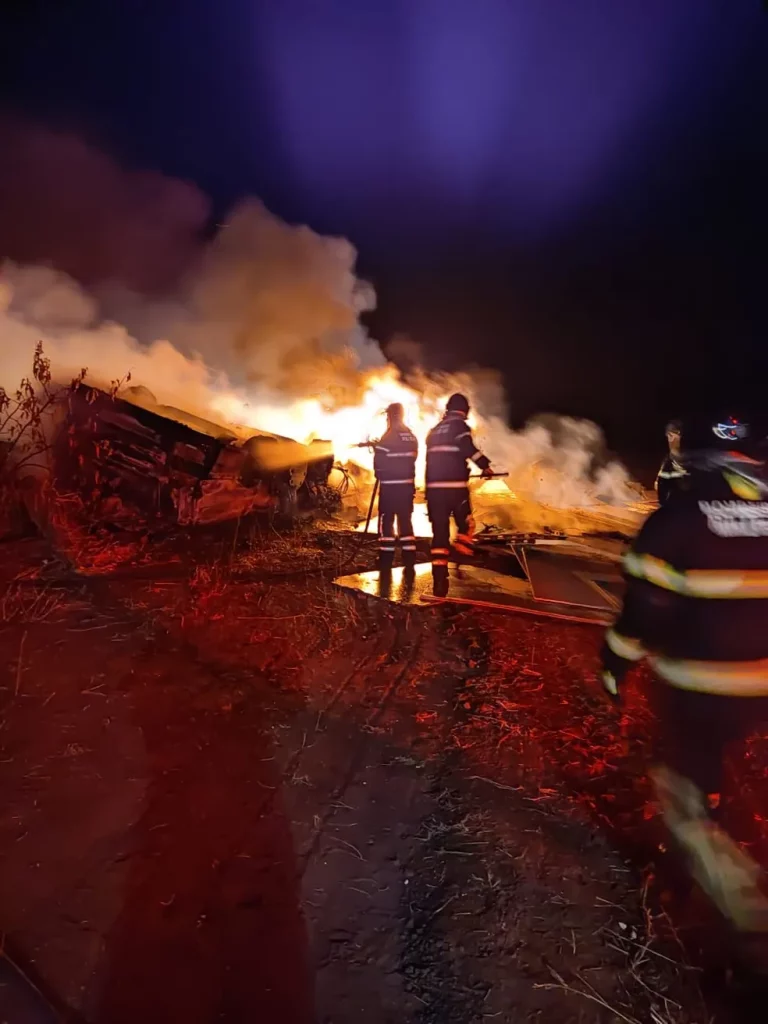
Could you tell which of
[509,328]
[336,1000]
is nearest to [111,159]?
[509,328]

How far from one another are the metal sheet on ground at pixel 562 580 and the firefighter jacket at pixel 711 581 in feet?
11.1

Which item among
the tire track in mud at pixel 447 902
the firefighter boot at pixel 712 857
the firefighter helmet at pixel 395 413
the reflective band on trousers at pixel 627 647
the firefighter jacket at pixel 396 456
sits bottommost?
the tire track in mud at pixel 447 902

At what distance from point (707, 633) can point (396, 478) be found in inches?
182

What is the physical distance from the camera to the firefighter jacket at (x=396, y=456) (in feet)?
21.2

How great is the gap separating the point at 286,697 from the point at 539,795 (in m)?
1.65

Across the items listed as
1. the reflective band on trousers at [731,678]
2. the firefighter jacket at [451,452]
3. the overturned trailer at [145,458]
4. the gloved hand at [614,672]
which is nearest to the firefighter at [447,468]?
the firefighter jacket at [451,452]

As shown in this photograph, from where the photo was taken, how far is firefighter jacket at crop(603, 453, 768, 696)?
83.1 inches

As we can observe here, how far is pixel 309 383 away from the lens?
375 inches

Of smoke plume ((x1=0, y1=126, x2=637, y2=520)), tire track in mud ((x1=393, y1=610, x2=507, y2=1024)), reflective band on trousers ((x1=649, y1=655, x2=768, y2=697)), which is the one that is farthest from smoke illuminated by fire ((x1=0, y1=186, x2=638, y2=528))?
reflective band on trousers ((x1=649, y1=655, x2=768, y2=697))

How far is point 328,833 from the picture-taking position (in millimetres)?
2537

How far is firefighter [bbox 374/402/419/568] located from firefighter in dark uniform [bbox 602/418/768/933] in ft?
13.8

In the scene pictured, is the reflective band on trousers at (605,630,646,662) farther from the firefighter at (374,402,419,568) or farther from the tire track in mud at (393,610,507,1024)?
the firefighter at (374,402,419,568)

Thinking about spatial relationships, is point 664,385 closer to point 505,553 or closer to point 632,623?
point 505,553

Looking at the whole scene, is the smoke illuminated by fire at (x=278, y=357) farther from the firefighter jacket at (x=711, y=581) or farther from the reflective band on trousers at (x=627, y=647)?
the firefighter jacket at (x=711, y=581)
